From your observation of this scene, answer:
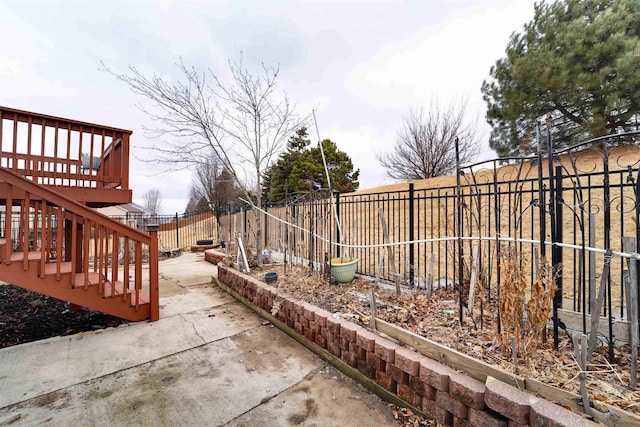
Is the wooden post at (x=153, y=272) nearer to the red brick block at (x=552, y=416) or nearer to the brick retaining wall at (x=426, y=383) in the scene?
the brick retaining wall at (x=426, y=383)

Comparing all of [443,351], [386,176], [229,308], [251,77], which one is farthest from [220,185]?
[443,351]

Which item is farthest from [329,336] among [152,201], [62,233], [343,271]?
[152,201]

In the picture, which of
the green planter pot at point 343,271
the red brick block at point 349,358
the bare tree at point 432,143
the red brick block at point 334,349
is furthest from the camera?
the bare tree at point 432,143

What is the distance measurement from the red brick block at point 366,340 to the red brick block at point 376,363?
2.2 inches

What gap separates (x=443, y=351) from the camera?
188 centimetres

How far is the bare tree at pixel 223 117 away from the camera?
4.96 m

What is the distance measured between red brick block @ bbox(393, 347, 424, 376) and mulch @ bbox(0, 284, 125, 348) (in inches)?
147

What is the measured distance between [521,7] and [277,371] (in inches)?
537

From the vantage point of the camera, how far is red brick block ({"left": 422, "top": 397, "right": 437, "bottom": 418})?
176 cm

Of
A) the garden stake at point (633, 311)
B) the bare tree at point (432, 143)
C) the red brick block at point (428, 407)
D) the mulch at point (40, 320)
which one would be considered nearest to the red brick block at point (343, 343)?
the red brick block at point (428, 407)

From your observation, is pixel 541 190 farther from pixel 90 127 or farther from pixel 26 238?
pixel 90 127

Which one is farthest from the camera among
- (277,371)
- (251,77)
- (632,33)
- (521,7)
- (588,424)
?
(521,7)

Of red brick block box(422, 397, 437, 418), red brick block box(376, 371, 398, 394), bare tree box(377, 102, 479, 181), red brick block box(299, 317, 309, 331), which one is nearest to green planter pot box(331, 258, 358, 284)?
red brick block box(299, 317, 309, 331)

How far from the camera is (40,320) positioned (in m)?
3.64
